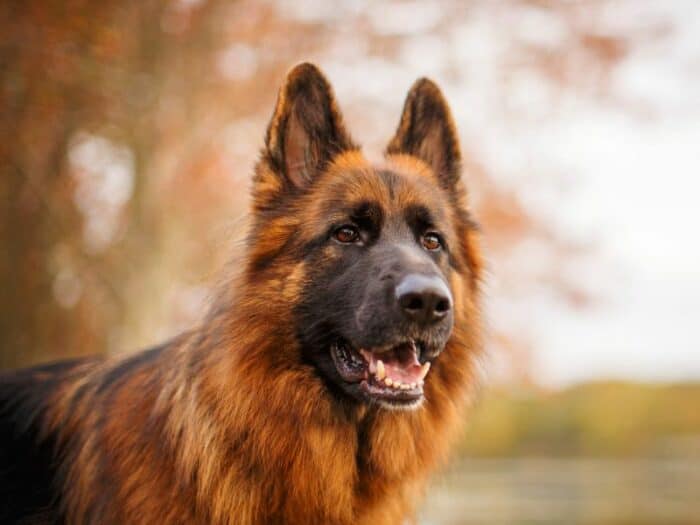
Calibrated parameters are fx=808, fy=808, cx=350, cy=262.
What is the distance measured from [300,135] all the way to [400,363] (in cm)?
134

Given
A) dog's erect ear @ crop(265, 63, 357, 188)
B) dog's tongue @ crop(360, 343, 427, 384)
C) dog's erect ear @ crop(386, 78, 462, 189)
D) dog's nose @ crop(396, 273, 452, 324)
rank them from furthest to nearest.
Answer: dog's erect ear @ crop(386, 78, 462, 189), dog's erect ear @ crop(265, 63, 357, 188), dog's tongue @ crop(360, 343, 427, 384), dog's nose @ crop(396, 273, 452, 324)

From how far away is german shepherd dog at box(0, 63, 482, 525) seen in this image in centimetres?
368

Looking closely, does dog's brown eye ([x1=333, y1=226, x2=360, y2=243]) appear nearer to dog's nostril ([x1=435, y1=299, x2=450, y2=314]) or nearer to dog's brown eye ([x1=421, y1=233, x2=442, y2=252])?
dog's brown eye ([x1=421, y1=233, x2=442, y2=252])

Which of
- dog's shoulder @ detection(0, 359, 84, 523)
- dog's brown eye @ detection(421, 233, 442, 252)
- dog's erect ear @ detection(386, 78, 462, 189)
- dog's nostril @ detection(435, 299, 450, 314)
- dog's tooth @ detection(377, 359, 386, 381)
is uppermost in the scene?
dog's erect ear @ detection(386, 78, 462, 189)

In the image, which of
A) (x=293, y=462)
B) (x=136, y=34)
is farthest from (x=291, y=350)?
(x=136, y=34)

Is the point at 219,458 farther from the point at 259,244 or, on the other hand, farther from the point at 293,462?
the point at 259,244

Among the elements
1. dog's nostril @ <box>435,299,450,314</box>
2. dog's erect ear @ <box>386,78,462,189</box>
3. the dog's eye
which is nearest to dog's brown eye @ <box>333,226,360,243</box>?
the dog's eye

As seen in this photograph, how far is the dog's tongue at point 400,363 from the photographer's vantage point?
3790 millimetres

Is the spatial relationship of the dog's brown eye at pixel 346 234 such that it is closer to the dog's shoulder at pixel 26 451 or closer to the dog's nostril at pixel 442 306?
the dog's nostril at pixel 442 306

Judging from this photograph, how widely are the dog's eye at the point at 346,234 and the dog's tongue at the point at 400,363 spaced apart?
0.57 m

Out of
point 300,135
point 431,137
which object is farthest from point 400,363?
point 431,137

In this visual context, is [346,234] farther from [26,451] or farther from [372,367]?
[26,451]

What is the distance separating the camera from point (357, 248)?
3980 mm

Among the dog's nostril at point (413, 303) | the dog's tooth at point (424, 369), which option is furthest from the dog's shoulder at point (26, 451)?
the dog's nostril at point (413, 303)
